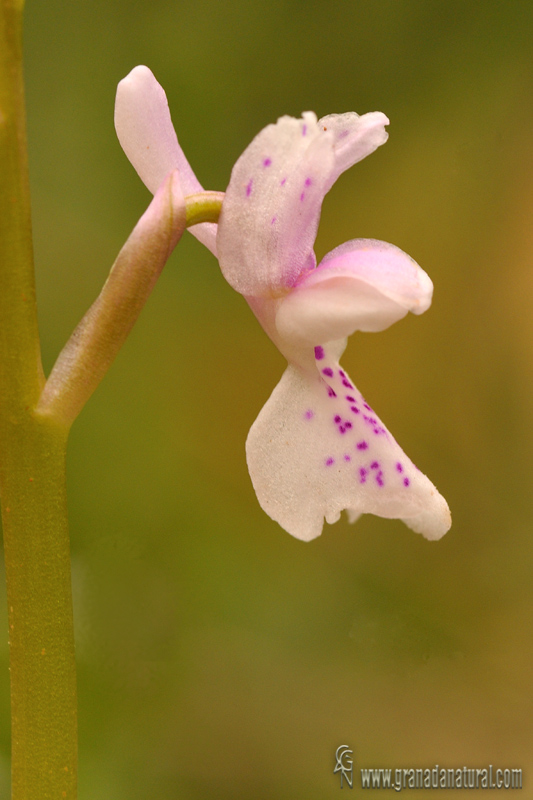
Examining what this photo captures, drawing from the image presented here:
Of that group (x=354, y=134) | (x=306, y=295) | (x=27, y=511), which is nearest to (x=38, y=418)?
(x=27, y=511)

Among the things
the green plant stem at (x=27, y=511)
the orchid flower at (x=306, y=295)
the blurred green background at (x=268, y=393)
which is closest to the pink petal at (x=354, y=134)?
the orchid flower at (x=306, y=295)

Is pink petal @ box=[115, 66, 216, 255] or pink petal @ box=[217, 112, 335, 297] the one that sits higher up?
pink petal @ box=[115, 66, 216, 255]

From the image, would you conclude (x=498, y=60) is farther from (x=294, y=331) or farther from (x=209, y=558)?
(x=294, y=331)

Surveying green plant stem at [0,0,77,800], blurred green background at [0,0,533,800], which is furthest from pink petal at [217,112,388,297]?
blurred green background at [0,0,533,800]

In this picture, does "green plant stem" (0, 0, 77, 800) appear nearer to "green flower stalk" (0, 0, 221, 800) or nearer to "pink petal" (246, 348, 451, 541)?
"green flower stalk" (0, 0, 221, 800)

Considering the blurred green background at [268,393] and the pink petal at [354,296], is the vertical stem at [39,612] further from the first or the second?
the blurred green background at [268,393]

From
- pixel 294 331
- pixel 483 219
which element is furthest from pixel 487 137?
pixel 294 331

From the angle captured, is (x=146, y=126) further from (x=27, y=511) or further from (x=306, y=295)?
(x=27, y=511)
